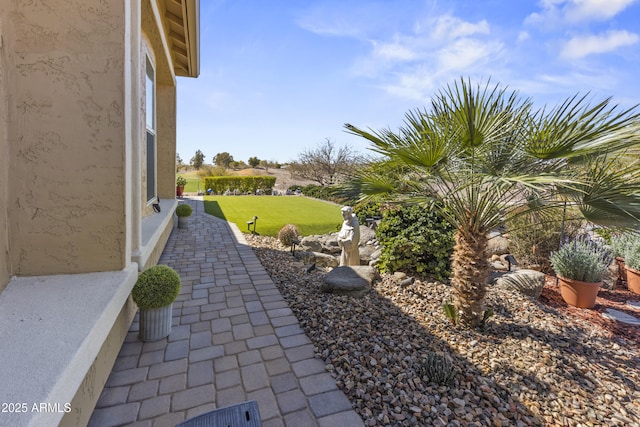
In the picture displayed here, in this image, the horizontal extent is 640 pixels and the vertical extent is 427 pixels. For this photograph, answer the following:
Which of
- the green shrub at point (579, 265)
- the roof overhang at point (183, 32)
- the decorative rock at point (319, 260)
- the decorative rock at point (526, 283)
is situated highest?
the roof overhang at point (183, 32)

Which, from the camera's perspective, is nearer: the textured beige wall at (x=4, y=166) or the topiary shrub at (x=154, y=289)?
the textured beige wall at (x=4, y=166)

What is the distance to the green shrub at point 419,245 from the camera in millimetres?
5090

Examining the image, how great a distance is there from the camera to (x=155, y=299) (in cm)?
306

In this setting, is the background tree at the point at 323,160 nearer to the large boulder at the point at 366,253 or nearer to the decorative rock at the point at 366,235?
the decorative rock at the point at 366,235

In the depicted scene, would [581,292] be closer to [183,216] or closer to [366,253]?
[366,253]

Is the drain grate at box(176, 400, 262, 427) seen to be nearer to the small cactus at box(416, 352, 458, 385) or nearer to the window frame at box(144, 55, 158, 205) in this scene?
the small cactus at box(416, 352, 458, 385)

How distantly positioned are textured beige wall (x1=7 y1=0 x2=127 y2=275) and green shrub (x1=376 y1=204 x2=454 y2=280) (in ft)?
14.1

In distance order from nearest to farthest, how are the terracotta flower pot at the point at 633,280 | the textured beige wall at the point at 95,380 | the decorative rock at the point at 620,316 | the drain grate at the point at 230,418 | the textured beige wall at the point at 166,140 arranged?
the drain grate at the point at 230,418 → the textured beige wall at the point at 95,380 → the decorative rock at the point at 620,316 → the terracotta flower pot at the point at 633,280 → the textured beige wall at the point at 166,140

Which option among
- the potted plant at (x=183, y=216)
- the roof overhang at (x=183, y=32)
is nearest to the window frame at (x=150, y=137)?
the roof overhang at (x=183, y=32)

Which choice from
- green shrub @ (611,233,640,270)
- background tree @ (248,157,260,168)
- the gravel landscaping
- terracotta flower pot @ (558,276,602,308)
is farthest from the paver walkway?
background tree @ (248,157,260,168)

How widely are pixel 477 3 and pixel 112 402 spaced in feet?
26.1

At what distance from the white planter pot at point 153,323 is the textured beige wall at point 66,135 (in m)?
0.74

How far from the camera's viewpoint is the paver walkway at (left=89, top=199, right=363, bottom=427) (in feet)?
7.29

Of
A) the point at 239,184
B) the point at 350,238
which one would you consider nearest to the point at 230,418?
the point at 350,238
